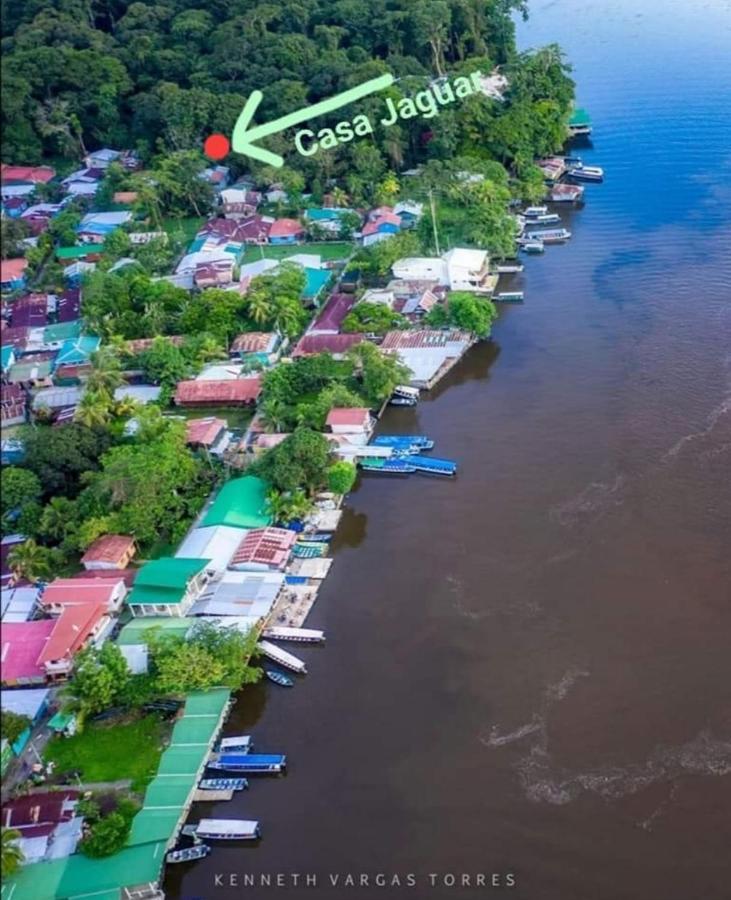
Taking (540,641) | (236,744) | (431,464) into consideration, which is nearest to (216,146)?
(431,464)

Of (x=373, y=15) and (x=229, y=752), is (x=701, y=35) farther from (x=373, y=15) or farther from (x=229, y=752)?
(x=229, y=752)

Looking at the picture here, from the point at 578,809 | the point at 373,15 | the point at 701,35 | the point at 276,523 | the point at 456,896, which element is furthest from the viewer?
the point at 701,35

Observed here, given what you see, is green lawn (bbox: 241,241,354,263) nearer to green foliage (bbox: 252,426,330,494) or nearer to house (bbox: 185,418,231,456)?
house (bbox: 185,418,231,456)

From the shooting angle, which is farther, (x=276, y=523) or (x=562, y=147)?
(x=562, y=147)

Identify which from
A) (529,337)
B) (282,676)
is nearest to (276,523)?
(282,676)

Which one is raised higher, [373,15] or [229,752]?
[373,15]

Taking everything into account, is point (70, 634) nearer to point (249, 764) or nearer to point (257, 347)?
point (249, 764)
